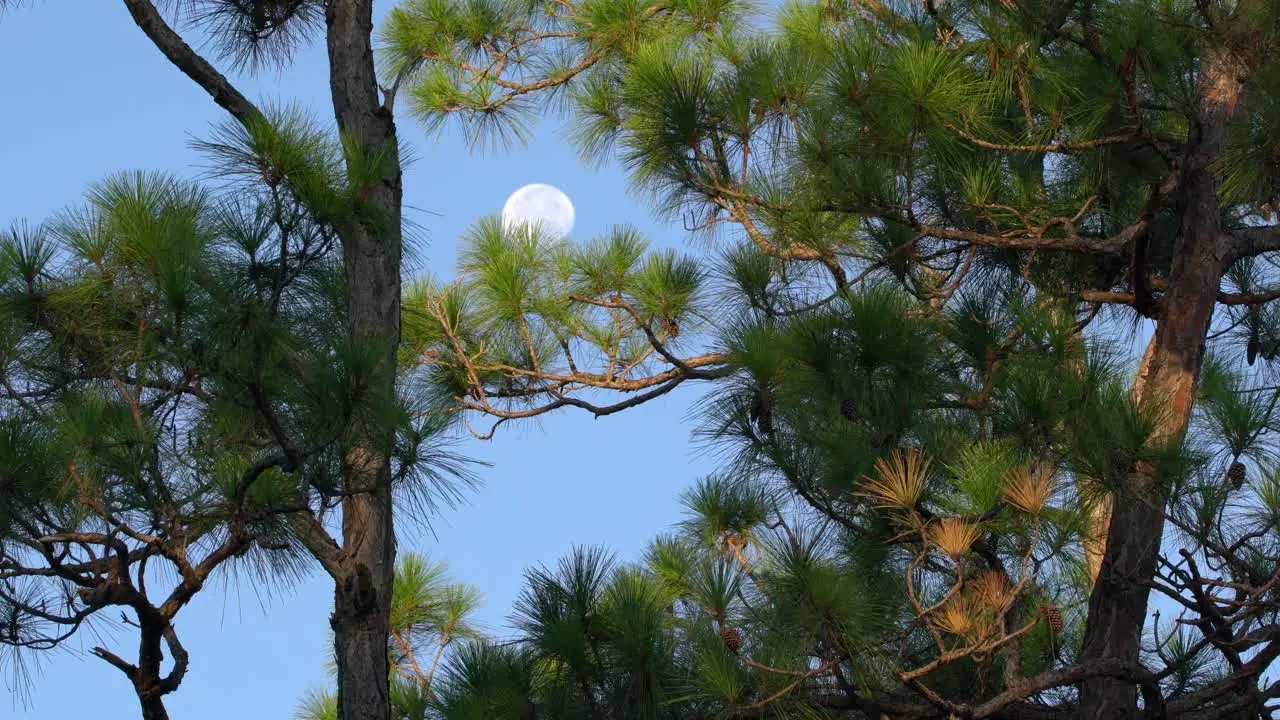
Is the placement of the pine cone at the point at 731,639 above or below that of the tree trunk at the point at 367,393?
below

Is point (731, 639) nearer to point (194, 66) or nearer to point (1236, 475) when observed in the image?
point (1236, 475)

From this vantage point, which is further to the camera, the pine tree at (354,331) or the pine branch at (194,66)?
the pine branch at (194,66)

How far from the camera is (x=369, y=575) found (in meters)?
2.72

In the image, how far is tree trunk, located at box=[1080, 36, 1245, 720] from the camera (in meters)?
2.72

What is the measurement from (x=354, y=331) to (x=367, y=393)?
49cm

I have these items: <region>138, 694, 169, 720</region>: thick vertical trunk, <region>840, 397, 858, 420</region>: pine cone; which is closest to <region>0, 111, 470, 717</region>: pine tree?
<region>138, 694, 169, 720</region>: thick vertical trunk

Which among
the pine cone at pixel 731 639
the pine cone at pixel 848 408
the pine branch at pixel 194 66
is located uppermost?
the pine branch at pixel 194 66

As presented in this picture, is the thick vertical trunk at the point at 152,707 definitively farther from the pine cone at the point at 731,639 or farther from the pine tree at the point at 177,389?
the pine cone at the point at 731,639

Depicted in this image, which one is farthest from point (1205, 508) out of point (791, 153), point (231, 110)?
point (231, 110)

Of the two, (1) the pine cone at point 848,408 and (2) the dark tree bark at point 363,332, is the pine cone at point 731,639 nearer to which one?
(1) the pine cone at point 848,408

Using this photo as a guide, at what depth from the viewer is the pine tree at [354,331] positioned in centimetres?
240

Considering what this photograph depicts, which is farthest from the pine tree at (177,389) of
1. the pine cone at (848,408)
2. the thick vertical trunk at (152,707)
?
the pine cone at (848,408)

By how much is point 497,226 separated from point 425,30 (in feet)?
3.15

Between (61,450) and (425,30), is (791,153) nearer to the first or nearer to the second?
(61,450)
